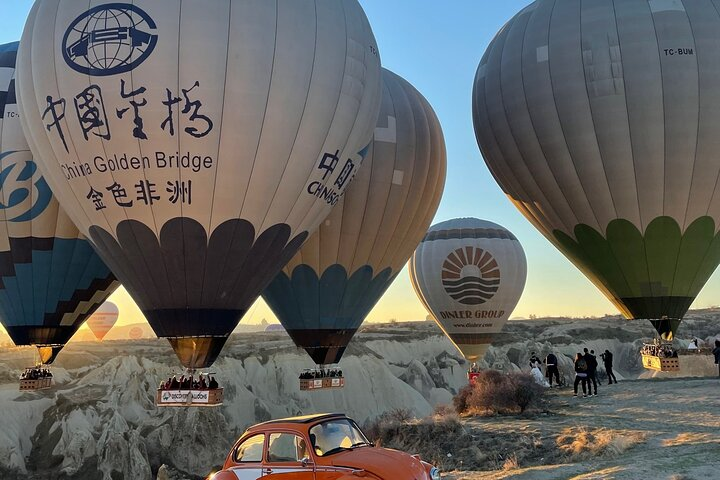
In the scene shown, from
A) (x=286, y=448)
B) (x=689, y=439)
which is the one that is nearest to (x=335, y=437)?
(x=286, y=448)

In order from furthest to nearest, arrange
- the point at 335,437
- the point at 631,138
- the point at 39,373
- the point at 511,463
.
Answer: the point at 39,373, the point at 631,138, the point at 511,463, the point at 335,437

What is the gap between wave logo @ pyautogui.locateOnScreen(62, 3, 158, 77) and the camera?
10.8 metres

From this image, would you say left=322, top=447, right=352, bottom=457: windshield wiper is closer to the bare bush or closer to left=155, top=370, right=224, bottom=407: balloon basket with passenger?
the bare bush

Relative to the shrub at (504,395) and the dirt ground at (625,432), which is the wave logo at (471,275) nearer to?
the dirt ground at (625,432)

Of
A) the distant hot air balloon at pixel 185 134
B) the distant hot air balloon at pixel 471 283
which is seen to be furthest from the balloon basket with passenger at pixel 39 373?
the distant hot air balloon at pixel 471 283

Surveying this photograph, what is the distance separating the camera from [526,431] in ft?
46.6

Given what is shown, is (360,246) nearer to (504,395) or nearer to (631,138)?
(504,395)

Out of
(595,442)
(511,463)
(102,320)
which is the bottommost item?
(511,463)

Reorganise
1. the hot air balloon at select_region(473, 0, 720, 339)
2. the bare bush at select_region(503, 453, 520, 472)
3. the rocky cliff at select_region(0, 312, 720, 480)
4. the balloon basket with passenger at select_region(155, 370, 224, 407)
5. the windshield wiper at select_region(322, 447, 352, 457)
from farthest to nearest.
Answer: the rocky cliff at select_region(0, 312, 720, 480), the hot air balloon at select_region(473, 0, 720, 339), the balloon basket with passenger at select_region(155, 370, 224, 407), the bare bush at select_region(503, 453, 520, 472), the windshield wiper at select_region(322, 447, 352, 457)

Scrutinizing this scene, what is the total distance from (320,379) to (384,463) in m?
10.9

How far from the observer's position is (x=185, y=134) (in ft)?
35.6

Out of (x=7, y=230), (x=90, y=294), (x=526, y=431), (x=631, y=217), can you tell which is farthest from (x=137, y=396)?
(x=631, y=217)

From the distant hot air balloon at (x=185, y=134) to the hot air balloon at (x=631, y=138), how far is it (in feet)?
24.1

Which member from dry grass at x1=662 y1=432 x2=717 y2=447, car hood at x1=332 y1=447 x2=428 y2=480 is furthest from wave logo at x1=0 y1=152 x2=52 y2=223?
dry grass at x1=662 y1=432 x2=717 y2=447
